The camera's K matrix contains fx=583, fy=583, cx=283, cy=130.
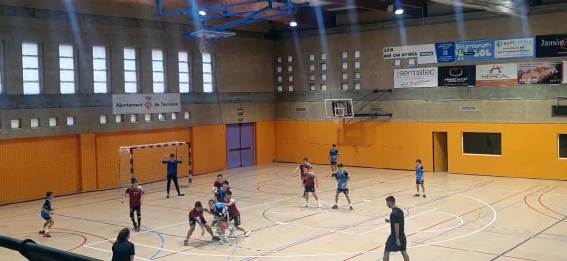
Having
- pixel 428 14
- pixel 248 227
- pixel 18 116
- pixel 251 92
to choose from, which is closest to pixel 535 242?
pixel 248 227

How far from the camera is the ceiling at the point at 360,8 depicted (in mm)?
27609

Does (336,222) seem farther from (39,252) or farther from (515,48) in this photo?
(39,252)

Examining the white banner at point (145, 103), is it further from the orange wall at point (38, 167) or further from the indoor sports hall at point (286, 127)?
the orange wall at point (38, 167)

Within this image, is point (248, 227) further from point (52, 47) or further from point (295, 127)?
point (295, 127)

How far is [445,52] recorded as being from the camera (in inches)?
1313

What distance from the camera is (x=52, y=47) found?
2845cm

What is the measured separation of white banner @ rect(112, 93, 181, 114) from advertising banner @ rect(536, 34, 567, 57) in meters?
20.0

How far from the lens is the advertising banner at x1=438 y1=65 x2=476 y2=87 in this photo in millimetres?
32531

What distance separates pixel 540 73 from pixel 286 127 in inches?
683

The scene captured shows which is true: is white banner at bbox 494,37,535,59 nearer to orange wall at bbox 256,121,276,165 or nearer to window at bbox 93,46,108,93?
orange wall at bbox 256,121,276,165

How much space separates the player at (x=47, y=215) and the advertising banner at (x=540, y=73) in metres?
23.9

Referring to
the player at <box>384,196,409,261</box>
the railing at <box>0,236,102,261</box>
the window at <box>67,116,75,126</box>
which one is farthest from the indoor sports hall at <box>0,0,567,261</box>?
the railing at <box>0,236,102,261</box>

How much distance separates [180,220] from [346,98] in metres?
18.7

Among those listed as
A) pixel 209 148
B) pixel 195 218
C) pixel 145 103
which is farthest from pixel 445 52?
pixel 195 218
